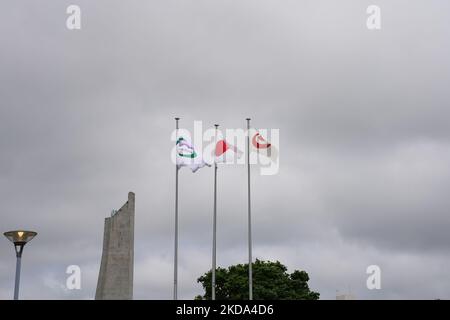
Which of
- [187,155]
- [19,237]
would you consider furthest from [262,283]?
[19,237]

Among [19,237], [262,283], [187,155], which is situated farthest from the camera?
[262,283]

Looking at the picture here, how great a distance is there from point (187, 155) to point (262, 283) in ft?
88.0

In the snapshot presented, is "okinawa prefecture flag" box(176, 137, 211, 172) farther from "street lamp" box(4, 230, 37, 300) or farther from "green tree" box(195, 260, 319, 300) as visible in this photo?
"green tree" box(195, 260, 319, 300)

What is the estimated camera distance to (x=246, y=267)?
6481cm

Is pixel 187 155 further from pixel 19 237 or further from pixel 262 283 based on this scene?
pixel 262 283

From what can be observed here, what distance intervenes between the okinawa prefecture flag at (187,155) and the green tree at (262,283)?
2480cm

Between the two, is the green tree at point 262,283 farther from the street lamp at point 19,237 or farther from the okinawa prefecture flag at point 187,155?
the street lamp at point 19,237

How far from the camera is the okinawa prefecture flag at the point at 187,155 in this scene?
129ft

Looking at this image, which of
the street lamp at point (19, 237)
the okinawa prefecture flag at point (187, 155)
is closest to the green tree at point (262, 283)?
the okinawa prefecture flag at point (187, 155)

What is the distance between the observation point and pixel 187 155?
3941cm

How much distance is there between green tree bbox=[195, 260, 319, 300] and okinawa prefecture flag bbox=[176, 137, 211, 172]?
24803mm

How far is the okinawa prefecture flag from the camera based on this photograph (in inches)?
1551
